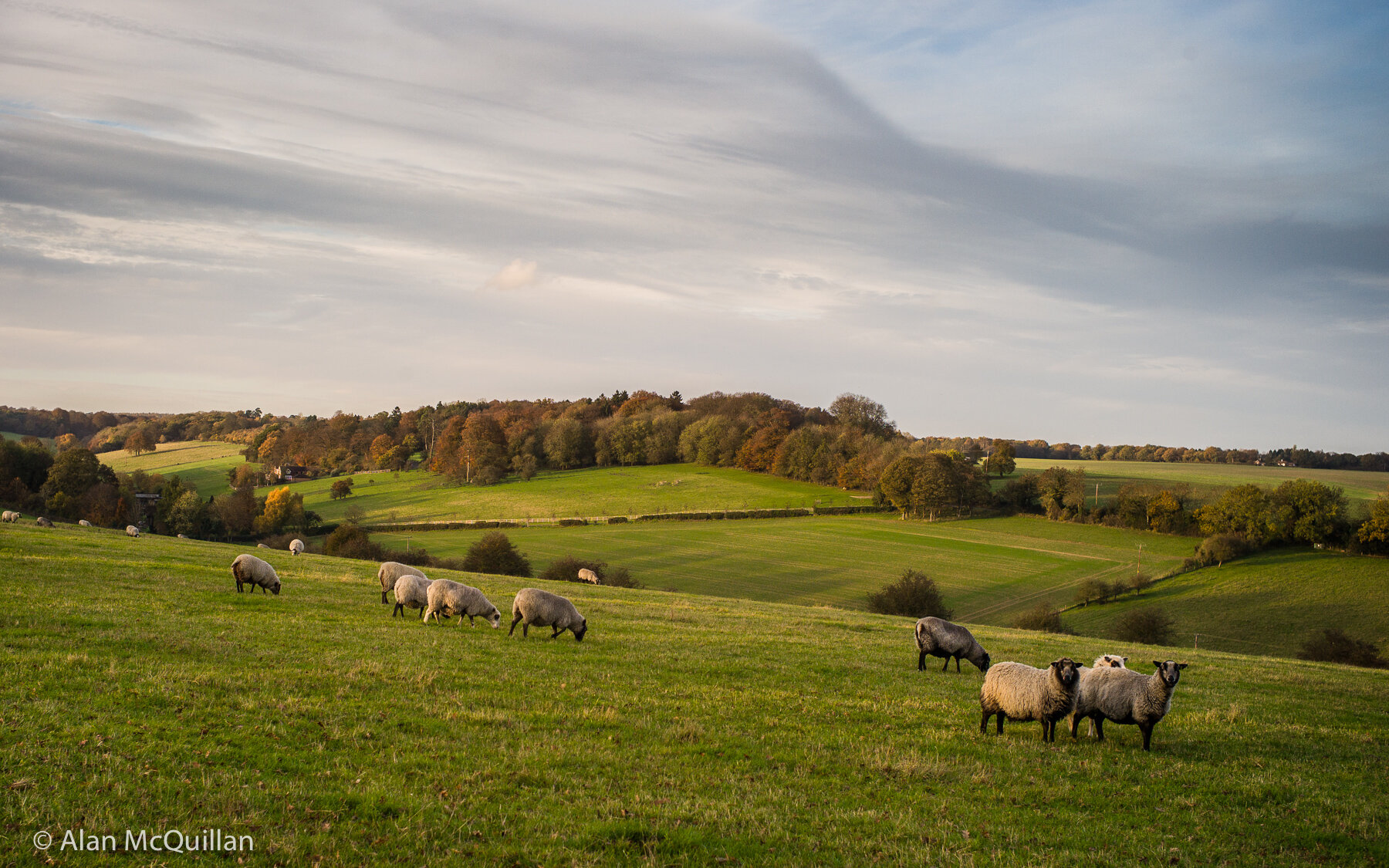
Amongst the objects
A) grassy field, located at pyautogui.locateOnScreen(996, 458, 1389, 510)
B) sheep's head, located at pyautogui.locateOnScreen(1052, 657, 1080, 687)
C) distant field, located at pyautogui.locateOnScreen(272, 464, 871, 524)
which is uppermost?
grassy field, located at pyautogui.locateOnScreen(996, 458, 1389, 510)

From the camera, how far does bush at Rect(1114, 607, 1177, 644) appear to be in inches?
2004

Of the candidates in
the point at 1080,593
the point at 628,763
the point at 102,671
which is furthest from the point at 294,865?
the point at 1080,593

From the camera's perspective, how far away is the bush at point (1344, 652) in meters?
46.7

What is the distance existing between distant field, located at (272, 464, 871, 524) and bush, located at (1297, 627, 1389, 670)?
59866mm

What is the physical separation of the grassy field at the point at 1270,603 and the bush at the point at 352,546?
5661 cm

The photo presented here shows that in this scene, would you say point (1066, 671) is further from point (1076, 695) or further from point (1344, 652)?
point (1344, 652)

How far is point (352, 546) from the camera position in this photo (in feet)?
199

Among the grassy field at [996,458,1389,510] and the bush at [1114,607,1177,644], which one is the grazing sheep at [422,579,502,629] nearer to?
the bush at [1114,607,1177,644]

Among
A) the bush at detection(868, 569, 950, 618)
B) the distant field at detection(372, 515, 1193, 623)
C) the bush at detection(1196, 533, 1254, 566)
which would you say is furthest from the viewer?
the bush at detection(1196, 533, 1254, 566)

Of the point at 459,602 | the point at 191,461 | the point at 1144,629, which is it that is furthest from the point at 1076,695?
the point at 191,461

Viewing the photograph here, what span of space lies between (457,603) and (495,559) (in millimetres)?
40032

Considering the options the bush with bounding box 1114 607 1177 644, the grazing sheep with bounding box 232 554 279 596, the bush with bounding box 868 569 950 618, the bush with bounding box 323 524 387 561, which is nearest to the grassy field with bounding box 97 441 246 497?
the bush with bounding box 323 524 387 561

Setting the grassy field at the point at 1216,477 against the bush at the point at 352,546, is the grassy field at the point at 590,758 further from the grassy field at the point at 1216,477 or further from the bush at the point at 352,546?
the grassy field at the point at 1216,477

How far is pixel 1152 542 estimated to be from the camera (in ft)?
273
